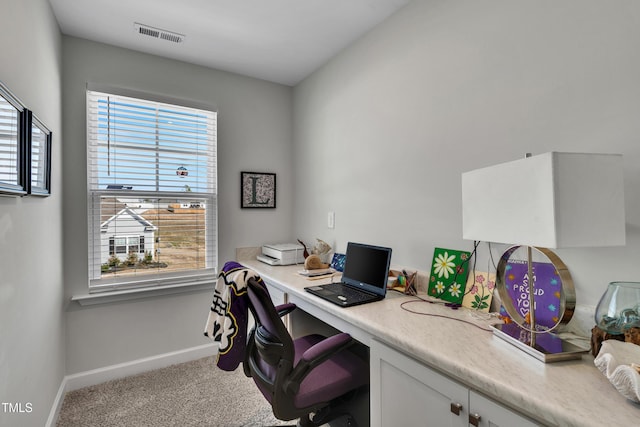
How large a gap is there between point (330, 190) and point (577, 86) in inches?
66.7

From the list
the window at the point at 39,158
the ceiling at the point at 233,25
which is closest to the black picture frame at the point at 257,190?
the ceiling at the point at 233,25

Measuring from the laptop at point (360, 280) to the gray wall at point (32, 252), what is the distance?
4.30ft

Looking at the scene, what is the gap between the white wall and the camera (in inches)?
42.7

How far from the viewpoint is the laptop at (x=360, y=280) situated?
5.40 feet

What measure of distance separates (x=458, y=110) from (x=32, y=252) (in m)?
2.23

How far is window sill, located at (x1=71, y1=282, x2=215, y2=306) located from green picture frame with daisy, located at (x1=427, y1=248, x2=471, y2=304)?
1908 millimetres

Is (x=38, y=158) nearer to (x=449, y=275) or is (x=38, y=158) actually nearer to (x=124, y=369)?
(x=124, y=369)

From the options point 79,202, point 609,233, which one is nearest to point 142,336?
point 79,202

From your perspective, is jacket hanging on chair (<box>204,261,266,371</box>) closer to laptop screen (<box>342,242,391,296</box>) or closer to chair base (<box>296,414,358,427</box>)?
chair base (<box>296,414,358,427</box>)

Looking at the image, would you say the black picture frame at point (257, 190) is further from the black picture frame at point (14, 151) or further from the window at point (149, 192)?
the black picture frame at point (14, 151)

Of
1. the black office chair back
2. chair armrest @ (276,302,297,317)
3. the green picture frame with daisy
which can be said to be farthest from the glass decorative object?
chair armrest @ (276,302,297,317)

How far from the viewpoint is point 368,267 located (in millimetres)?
1811

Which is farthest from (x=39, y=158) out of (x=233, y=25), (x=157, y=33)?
(x=233, y=25)

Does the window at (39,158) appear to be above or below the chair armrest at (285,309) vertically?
above
